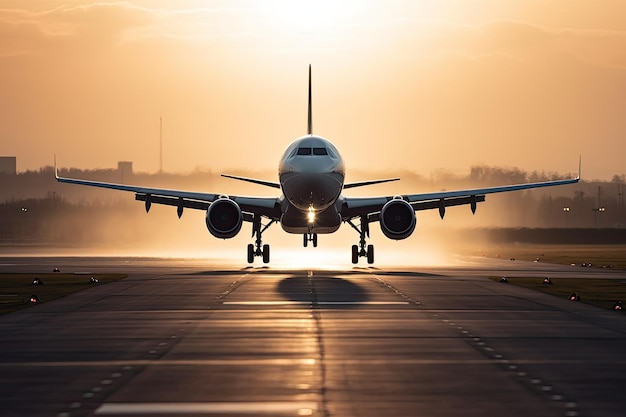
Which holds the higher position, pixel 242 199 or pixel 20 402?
pixel 242 199

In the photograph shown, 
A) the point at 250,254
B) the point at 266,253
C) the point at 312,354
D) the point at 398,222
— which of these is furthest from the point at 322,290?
the point at 266,253

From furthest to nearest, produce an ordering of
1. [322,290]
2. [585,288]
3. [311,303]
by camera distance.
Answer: [585,288]
[322,290]
[311,303]

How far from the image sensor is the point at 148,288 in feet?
148

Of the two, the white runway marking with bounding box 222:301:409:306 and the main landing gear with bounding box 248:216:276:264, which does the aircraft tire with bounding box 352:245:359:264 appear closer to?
the main landing gear with bounding box 248:216:276:264

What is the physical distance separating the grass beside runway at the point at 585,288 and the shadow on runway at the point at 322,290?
24.2 ft

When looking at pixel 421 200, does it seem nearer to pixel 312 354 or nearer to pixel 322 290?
pixel 322 290

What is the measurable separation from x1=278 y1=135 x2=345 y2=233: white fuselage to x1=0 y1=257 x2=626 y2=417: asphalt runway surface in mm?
13408

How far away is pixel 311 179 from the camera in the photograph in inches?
2234

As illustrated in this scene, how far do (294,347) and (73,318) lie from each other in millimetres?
9585

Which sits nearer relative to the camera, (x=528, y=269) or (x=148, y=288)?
(x=148, y=288)

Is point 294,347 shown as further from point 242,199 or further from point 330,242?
point 330,242

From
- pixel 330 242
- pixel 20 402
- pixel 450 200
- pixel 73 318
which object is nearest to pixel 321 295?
pixel 73 318

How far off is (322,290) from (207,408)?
1094 inches

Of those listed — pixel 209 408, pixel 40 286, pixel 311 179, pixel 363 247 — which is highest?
pixel 311 179
